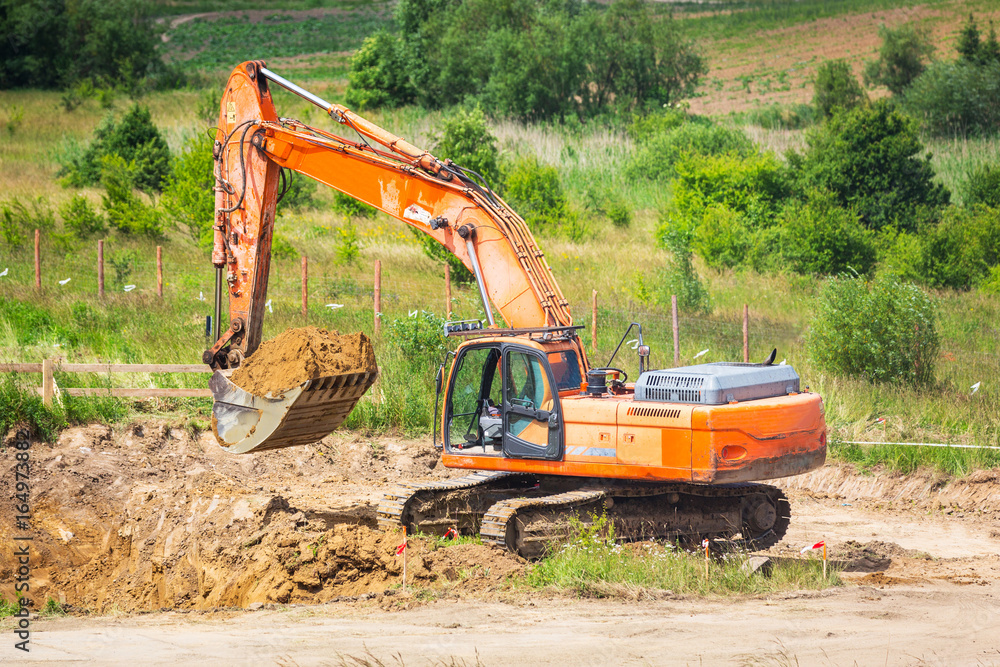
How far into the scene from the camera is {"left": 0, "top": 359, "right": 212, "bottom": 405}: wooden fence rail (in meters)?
15.0

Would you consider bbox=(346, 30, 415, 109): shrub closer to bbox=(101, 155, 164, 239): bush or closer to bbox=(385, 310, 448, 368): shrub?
bbox=(101, 155, 164, 239): bush

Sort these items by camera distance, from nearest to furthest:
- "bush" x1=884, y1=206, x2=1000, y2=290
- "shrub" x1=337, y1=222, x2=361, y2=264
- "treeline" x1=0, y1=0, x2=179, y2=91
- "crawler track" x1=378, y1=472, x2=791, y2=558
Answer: "crawler track" x1=378, y1=472, x2=791, y2=558
"bush" x1=884, y1=206, x2=1000, y2=290
"shrub" x1=337, y1=222, x2=361, y2=264
"treeline" x1=0, y1=0, x2=179, y2=91

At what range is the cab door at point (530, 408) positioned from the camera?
10234 mm

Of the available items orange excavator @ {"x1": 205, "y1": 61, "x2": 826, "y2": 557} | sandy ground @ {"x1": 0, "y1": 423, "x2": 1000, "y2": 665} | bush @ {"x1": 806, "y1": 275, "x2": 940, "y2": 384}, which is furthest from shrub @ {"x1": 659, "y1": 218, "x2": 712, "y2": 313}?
orange excavator @ {"x1": 205, "y1": 61, "x2": 826, "y2": 557}

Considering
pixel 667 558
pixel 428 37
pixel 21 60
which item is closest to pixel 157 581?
pixel 667 558

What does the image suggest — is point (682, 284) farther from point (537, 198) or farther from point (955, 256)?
point (537, 198)

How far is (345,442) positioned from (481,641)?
824cm

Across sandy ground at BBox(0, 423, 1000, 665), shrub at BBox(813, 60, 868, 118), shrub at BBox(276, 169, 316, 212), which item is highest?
shrub at BBox(813, 60, 868, 118)

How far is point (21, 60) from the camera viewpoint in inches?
2146

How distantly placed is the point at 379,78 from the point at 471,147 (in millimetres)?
20871

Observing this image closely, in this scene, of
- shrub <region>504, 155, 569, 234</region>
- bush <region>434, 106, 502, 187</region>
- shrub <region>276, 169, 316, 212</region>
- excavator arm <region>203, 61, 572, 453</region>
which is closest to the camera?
excavator arm <region>203, 61, 572, 453</region>

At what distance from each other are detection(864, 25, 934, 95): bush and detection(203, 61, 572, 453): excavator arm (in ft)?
153

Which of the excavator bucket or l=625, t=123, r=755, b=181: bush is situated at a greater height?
l=625, t=123, r=755, b=181: bush

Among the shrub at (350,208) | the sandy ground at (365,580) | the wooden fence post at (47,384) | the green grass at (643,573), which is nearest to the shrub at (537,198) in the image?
the shrub at (350,208)
